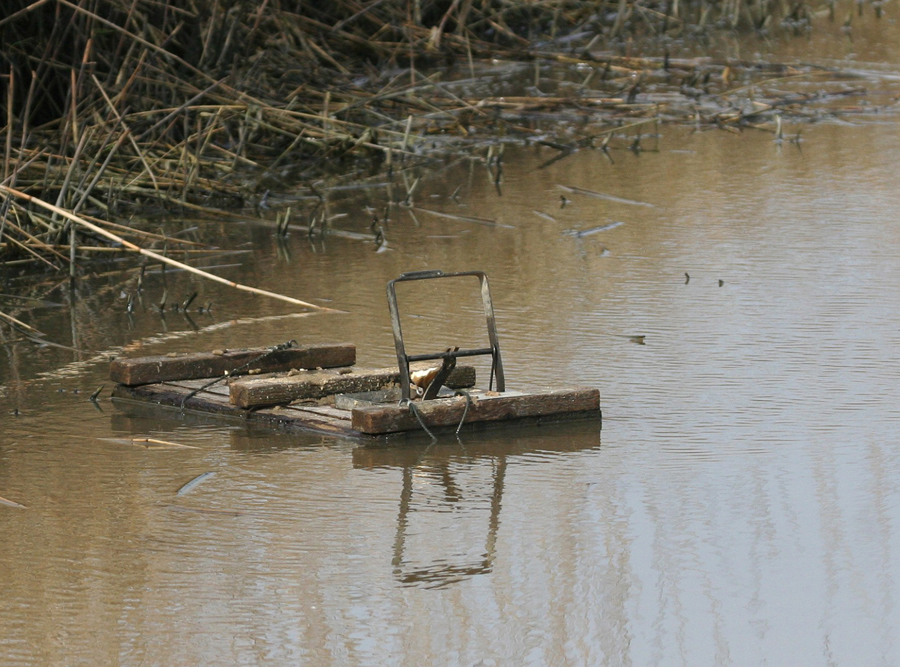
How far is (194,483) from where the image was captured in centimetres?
446

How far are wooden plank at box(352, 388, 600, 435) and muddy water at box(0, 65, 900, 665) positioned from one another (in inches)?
3.4

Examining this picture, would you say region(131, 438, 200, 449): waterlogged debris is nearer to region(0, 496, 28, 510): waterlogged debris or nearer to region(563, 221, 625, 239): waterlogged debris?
region(0, 496, 28, 510): waterlogged debris

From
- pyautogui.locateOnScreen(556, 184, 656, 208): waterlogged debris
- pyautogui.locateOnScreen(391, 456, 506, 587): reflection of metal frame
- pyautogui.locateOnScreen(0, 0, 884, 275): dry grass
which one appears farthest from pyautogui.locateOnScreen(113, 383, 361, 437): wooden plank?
pyautogui.locateOnScreen(556, 184, 656, 208): waterlogged debris

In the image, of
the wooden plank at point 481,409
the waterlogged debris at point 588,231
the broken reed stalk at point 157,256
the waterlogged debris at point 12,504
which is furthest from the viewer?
the waterlogged debris at point 588,231

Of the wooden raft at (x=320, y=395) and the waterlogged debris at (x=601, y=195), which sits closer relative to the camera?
the wooden raft at (x=320, y=395)

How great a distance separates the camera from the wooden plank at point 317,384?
5.14 metres

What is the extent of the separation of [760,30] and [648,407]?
12.7 meters

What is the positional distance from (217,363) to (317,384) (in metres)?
0.55

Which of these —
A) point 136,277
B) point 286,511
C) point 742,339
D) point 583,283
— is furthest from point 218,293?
point 286,511

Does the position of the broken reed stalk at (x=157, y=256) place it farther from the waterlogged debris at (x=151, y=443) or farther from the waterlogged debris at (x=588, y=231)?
the waterlogged debris at (x=588, y=231)

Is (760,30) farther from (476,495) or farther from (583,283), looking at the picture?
(476,495)

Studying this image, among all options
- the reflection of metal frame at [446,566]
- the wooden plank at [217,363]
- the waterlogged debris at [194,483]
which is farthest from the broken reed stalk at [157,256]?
the reflection of metal frame at [446,566]

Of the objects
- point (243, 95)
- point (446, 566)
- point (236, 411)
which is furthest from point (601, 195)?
point (446, 566)

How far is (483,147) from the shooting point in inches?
456
